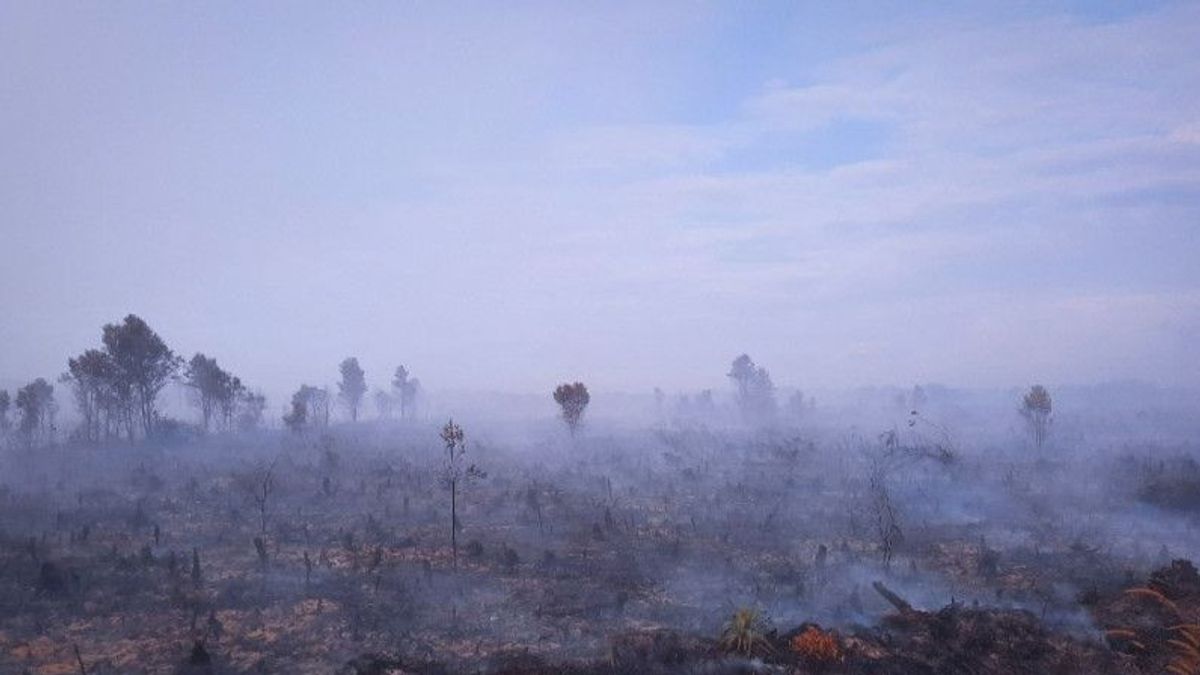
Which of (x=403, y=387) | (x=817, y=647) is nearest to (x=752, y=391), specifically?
(x=403, y=387)

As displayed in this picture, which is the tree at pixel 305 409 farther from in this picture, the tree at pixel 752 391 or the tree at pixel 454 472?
the tree at pixel 752 391

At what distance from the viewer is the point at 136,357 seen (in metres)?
57.3

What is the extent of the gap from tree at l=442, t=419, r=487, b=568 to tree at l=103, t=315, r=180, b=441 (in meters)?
22.8

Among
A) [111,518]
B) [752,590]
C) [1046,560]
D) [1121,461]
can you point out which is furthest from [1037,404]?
[111,518]

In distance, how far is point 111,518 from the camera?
3422 cm

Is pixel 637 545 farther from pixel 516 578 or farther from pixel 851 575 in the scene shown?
pixel 851 575

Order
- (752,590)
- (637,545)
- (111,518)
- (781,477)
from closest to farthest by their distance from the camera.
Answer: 1. (752,590)
2. (637,545)
3. (111,518)
4. (781,477)

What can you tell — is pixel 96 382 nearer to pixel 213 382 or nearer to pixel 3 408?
pixel 213 382

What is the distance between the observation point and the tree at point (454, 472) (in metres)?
26.9

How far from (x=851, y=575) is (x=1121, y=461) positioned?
38311 mm

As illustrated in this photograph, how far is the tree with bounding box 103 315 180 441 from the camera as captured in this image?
186 ft

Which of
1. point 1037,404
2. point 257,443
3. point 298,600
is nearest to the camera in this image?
point 298,600

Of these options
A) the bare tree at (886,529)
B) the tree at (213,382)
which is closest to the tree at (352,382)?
the tree at (213,382)

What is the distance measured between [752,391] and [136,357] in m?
78.6
